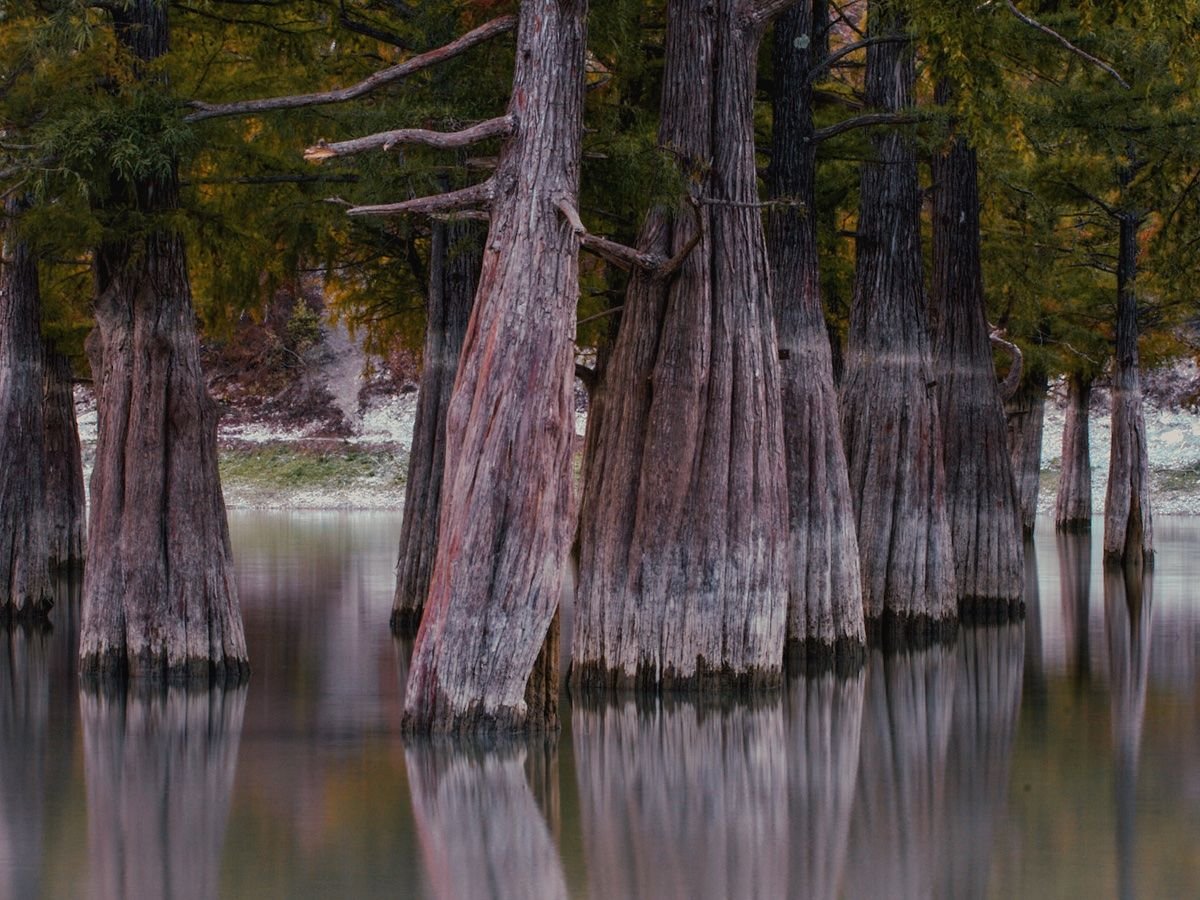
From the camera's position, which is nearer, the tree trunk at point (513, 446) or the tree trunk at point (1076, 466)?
the tree trunk at point (513, 446)

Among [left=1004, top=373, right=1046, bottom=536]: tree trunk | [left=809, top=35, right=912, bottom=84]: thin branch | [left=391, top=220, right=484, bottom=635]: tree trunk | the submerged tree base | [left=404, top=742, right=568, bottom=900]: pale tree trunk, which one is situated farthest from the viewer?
[left=1004, top=373, right=1046, bottom=536]: tree trunk

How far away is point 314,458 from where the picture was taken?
60.8 m

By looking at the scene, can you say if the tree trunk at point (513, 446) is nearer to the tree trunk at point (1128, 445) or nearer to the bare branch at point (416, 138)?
the bare branch at point (416, 138)

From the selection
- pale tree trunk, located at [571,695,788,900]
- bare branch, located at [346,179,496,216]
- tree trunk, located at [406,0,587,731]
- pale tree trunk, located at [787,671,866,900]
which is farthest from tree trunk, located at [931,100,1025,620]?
bare branch, located at [346,179,496,216]

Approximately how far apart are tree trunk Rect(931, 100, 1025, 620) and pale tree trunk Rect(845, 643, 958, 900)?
2.55 m

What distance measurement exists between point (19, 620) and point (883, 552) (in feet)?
33.7

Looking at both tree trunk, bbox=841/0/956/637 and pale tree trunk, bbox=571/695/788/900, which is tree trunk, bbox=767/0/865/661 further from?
pale tree trunk, bbox=571/695/788/900

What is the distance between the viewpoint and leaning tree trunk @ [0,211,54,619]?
21.3 meters

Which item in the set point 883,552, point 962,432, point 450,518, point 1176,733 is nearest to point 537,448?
point 450,518

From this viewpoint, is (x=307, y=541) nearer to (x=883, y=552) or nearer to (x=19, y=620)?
(x=19, y=620)

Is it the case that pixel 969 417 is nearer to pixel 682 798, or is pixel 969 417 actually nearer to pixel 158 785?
pixel 682 798

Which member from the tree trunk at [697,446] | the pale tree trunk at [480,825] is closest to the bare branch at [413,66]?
the tree trunk at [697,446]

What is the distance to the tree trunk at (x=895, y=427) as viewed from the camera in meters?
20.2

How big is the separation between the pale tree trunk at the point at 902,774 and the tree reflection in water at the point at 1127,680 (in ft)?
3.92
